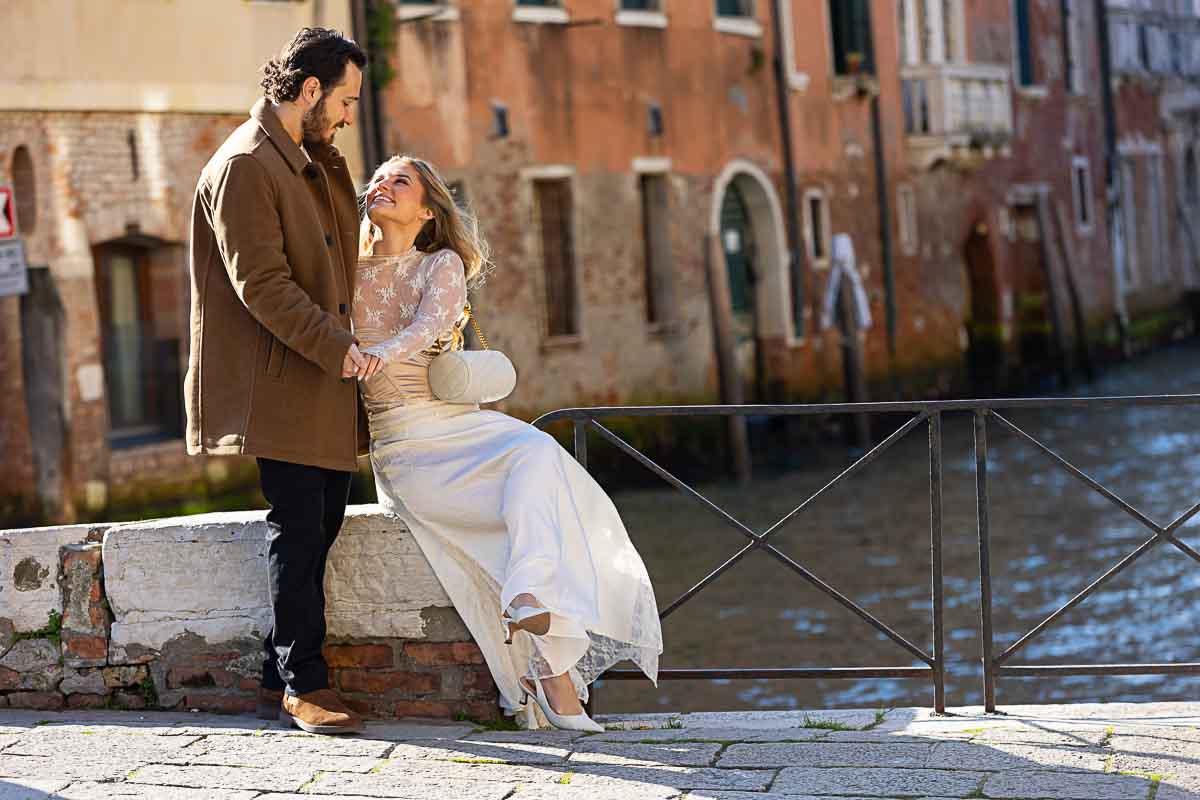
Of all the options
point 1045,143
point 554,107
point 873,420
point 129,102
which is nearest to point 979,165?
point 1045,143

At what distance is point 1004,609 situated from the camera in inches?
463

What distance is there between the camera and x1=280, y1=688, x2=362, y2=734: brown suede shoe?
464 centimetres

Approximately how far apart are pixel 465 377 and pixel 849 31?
1898cm

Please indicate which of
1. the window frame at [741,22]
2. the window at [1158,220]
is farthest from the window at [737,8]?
the window at [1158,220]

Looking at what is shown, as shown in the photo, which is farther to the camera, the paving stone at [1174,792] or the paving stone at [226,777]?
the paving stone at [226,777]

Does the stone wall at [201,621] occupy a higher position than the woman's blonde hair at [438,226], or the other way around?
the woman's blonde hair at [438,226]

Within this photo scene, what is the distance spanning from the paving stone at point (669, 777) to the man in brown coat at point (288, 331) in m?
0.66

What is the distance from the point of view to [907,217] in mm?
24344

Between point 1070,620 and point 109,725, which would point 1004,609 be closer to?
point 1070,620

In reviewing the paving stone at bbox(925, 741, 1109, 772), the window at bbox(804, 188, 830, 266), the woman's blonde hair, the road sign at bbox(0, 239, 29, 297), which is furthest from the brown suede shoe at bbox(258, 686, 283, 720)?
the window at bbox(804, 188, 830, 266)

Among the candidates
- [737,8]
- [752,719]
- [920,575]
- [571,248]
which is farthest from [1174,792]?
[737,8]

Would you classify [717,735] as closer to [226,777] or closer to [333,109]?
[226,777]

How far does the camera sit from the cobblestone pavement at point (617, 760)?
4.14m

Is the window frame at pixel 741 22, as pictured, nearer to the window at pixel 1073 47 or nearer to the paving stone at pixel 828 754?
the window at pixel 1073 47
